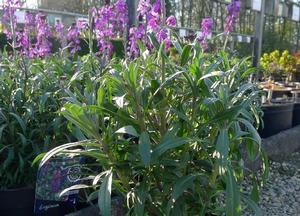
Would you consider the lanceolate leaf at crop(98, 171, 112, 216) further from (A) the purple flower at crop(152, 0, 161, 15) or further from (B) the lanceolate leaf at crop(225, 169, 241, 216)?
(A) the purple flower at crop(152, 0, 161, 15)

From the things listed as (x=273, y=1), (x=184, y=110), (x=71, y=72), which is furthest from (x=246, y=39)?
(x=184, y=110)

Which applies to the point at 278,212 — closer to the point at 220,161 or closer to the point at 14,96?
the point at 220,161

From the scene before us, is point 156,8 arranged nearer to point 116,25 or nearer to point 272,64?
point 116,25

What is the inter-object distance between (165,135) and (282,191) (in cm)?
206

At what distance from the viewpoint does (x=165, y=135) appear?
181cm

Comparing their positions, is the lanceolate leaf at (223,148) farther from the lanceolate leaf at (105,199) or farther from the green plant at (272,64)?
the green plant at (272,64)

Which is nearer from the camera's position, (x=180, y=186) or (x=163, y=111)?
(x=180, y=186)

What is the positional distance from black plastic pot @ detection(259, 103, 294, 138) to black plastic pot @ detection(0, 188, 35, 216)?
2.65 metres

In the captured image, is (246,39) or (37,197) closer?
(37,197)

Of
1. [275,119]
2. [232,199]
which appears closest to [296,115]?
[275,119]

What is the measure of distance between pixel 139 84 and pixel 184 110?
0.24 metres

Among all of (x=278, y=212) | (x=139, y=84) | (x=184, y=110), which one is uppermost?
(x=139, y=84)

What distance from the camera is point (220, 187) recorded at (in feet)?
6.53

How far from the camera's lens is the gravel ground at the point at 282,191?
316 centimetres
